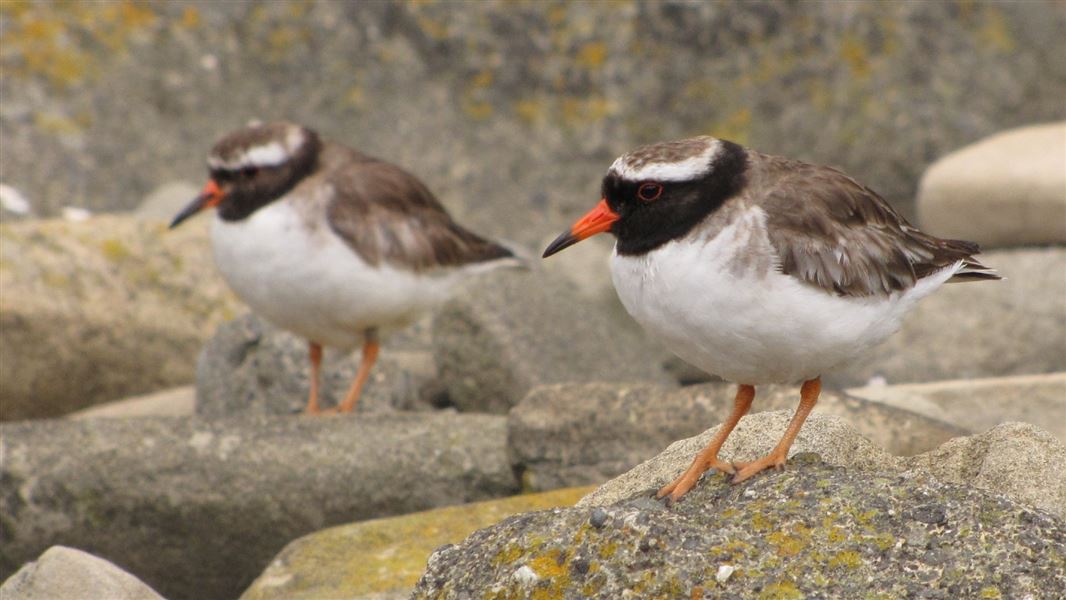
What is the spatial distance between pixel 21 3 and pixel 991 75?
330 inches

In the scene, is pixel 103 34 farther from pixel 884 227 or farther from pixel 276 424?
pixel 884 227

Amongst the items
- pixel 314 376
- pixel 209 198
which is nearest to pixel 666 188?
pixel 209 198

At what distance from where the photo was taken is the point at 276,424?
8.20 m

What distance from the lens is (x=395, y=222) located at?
30.8ft

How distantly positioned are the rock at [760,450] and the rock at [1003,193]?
4.93 meters

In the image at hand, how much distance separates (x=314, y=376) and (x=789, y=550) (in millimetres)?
5684

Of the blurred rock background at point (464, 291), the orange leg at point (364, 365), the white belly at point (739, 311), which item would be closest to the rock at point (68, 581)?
the blurred rock background at point (464, 291)

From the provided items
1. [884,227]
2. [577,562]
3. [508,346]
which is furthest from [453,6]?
[577,562]

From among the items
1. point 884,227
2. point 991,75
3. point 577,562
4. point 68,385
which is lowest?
point 68,385

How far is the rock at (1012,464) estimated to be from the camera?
5.39 m

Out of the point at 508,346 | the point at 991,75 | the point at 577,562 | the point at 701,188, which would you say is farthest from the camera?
the point at 991,75

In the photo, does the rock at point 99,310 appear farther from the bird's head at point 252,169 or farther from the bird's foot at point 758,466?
the bird's foot at point 758,466

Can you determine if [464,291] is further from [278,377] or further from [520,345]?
[278,377]

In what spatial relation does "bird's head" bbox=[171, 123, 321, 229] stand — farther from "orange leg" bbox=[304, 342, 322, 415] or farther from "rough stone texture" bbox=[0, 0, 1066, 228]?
"rough stone texture" bbox=[0, 0, 1066, 228]
